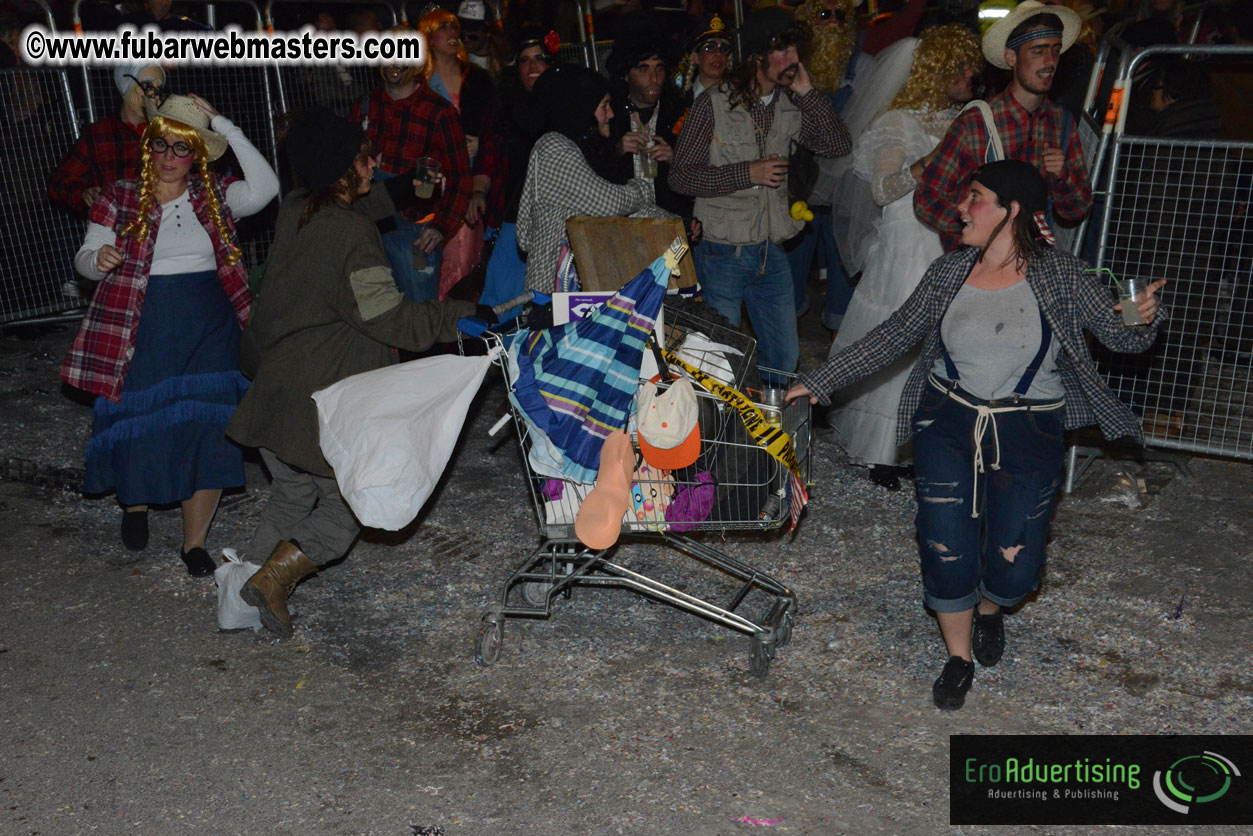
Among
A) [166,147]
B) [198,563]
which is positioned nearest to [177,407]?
[198,563]

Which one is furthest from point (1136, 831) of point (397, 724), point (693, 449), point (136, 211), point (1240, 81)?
point (1240, 81)

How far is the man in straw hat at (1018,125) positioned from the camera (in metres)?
5.32

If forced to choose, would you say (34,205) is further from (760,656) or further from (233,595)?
(760,656)

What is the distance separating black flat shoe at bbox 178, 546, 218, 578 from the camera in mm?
5551

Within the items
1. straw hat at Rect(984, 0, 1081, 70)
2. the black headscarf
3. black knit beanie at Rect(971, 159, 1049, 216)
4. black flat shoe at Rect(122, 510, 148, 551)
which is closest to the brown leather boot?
black flat shoe at Rect(122, 510, 148, 551)

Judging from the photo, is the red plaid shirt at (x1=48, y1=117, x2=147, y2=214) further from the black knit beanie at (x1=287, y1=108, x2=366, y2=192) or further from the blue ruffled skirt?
the black knit beanie at (x1=287, y1=108, x2=366, y2=192)

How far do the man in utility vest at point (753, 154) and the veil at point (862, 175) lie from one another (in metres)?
0.30

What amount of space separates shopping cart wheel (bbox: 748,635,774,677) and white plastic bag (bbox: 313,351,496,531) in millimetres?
1382

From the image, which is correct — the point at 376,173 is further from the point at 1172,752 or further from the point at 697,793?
the point at 1172,752

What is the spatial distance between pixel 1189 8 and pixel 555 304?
714cm

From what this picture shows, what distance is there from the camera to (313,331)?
481cm

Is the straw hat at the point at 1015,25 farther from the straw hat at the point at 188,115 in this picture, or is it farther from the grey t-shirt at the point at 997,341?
the straw hat at the point at 188,115

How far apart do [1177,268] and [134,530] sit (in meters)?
5.79

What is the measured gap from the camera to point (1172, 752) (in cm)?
412
